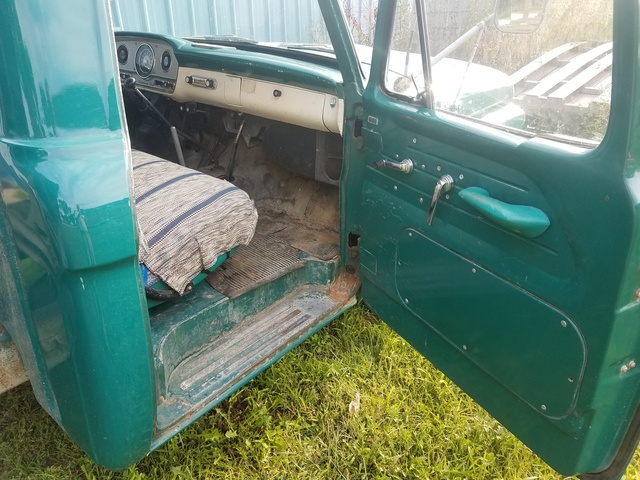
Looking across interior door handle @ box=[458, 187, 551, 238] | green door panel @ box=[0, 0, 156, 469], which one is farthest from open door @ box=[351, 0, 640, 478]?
green door panel @ box=[0, 0, 156, 469]

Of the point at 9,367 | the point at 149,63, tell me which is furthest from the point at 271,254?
the point at 149,63

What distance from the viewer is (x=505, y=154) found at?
4.48ft

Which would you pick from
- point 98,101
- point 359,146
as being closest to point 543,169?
point 359,146

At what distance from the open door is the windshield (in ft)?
11.8

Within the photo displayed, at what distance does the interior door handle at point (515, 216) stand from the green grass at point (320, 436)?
3.57 feet

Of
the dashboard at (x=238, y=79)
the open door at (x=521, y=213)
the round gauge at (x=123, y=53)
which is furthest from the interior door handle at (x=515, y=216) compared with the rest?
the round gauge at (x=123, y=53)

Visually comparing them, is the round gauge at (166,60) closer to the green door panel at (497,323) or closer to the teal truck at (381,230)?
the teal truck at (381,230)

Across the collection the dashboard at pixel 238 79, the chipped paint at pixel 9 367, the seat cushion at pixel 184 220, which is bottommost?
the chipped paint at pixel 9 367

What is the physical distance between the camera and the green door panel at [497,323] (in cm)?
133

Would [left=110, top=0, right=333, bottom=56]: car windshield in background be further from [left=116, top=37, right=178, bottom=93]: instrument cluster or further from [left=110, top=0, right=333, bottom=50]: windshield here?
[left=116, top=37, right=178, bottom=93]: instrument cluster

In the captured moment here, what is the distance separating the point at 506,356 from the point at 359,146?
38.4 inches

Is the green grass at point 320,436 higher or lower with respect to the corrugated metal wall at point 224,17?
lower

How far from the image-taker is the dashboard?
2178mm

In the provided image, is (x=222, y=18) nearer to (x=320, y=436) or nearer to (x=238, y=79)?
(x=238, y=79)
